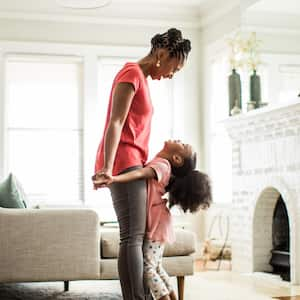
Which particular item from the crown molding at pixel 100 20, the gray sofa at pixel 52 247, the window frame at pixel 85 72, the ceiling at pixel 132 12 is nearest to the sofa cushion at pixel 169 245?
the gray sofa at pixel 52 247

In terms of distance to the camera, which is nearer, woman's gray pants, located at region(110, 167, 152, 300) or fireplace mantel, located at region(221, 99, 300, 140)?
woman's gray pants, located at region(110, 167, 152, 300)

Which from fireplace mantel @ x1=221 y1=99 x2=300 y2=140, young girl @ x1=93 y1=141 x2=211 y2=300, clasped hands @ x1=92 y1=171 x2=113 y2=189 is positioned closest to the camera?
clasped hands @ x1=92 y1=171 x2=113 y2=189

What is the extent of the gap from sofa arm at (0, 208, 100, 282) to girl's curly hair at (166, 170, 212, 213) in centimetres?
133

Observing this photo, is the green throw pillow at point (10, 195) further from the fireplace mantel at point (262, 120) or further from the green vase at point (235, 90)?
the green vase at point (235, 90)

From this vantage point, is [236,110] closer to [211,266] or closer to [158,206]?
[211,266]

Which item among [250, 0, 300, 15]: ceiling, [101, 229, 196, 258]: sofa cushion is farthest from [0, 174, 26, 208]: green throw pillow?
[250, 0, 300, 15]: ceiling

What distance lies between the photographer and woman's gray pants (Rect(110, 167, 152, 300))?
252 centimetres

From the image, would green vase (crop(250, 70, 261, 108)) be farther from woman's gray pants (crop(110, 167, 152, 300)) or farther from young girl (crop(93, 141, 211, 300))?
woman's gray pants (crop(110, 167, 152, 300))

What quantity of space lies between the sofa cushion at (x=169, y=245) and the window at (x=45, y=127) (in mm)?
2946

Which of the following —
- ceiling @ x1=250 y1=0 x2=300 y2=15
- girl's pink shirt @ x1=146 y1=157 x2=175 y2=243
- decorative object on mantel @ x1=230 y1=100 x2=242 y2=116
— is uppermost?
ceiling @ x1=250 y1=0 x2=300 y2=15

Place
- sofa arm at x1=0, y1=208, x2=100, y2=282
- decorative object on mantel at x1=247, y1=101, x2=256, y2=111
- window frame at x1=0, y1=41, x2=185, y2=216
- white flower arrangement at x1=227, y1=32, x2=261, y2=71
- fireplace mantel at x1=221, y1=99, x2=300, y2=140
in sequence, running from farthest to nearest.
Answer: window frame at x1=0, y1=41, x2=185, y2=216, white flower arrangement at x1=227, y1=32, x2=261, y2=71, decorative object on mantel at x1=247, y1=101, x2=256, y2=111, fireplace mantel at x1=221, y1=99, x2=300, y2=140, sofa arm at x1=0, y1=208, x2=100, y2=282

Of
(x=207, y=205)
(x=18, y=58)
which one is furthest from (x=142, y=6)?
(x=207, y=205)

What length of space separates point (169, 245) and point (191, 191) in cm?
147

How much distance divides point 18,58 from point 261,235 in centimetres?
318
